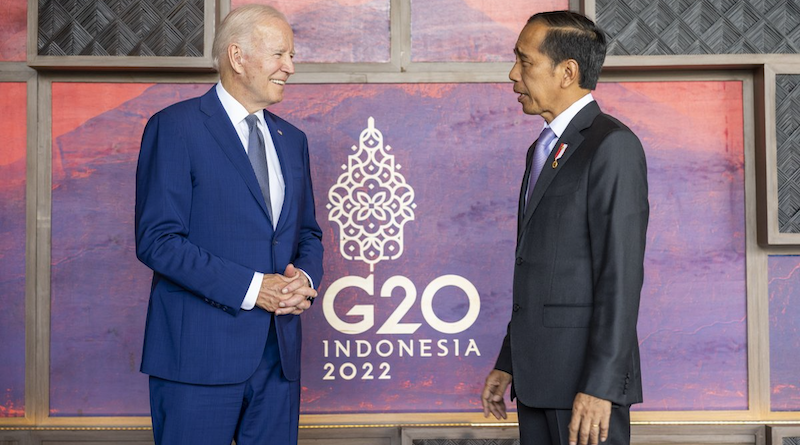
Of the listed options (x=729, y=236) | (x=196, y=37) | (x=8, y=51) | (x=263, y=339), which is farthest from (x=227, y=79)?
(x=729, y=236)

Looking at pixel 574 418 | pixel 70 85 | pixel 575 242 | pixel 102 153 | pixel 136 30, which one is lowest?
pixel 574 418

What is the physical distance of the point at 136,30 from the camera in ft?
10.4

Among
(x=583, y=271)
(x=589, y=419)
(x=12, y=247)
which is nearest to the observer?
(x=589, y=419)

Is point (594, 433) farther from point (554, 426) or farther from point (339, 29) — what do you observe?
point (339, 29)

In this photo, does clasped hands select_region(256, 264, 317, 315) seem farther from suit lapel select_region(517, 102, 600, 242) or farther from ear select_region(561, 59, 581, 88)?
ear select_region(561, 59, 581, 88)

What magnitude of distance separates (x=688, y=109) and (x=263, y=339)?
2136 mm

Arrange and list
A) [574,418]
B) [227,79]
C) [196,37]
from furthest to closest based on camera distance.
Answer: [196,37] < [227,79] < [574,418]

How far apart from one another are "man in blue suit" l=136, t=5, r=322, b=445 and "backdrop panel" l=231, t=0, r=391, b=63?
101cm

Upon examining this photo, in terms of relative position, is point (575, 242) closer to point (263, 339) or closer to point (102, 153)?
point (263, 339)

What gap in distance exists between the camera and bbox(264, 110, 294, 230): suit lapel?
220 centimetres

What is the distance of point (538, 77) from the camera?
193cm

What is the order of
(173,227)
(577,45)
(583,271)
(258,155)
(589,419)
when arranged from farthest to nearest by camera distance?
(258,155) → (173,227) → (577,45) → (583,271) → (589,419)

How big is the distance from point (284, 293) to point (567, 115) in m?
0.87

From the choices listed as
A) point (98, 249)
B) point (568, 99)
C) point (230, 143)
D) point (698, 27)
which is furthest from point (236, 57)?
point (698, 27)
